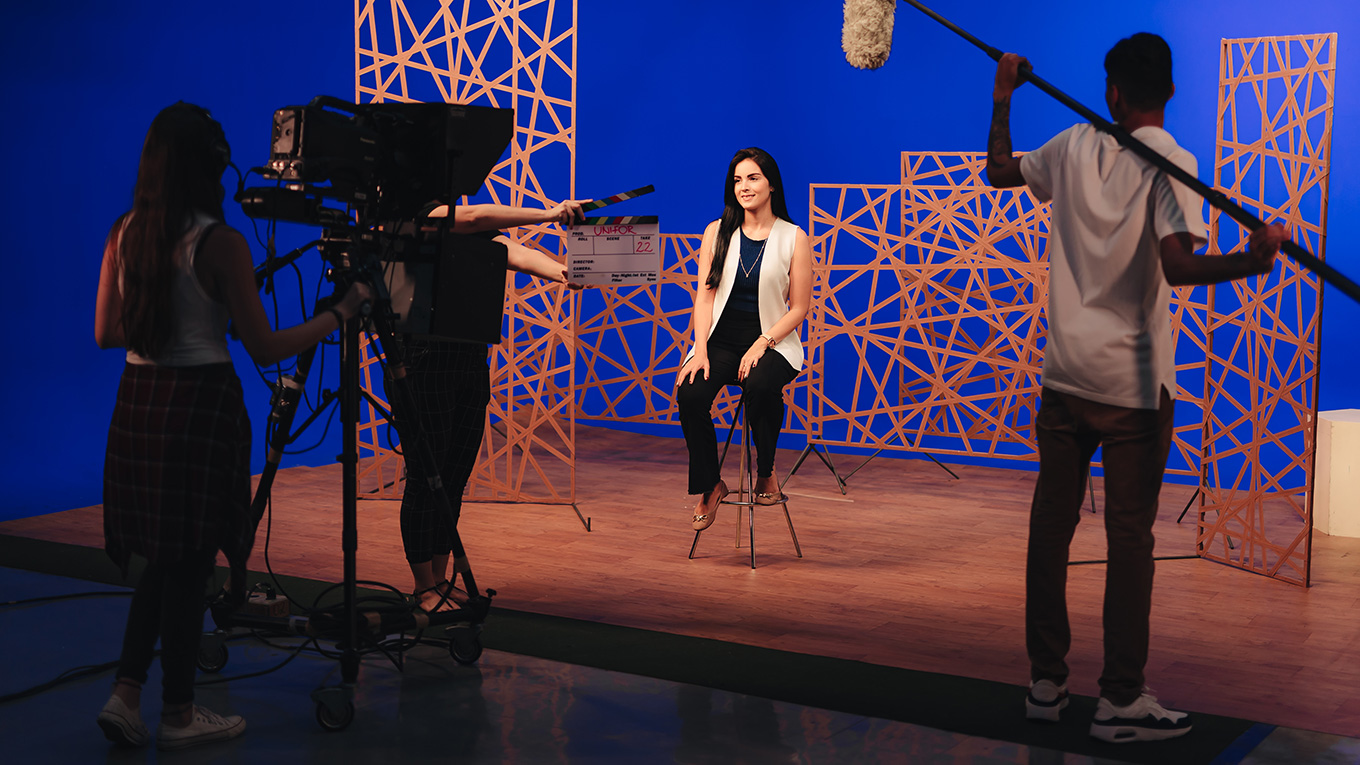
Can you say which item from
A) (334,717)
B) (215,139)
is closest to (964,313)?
(334,717)

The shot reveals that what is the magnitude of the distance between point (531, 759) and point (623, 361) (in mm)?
5937

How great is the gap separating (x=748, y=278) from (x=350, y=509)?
2.18 m

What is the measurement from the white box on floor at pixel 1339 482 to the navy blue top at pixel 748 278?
92.9 inches

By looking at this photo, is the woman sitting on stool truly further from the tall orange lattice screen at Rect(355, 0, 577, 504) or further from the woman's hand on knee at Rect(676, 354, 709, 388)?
the tall orange lattice screen at Rect(355, 0, 577, 504)

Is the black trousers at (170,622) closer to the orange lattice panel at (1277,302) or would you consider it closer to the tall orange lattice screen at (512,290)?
the tall orange lattice screen at (512,290)

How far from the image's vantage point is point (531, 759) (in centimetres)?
231

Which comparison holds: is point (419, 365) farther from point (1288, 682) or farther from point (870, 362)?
point (870, 362)

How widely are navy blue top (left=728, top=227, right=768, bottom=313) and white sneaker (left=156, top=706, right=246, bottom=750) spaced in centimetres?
241

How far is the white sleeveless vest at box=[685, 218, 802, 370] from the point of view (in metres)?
4.26

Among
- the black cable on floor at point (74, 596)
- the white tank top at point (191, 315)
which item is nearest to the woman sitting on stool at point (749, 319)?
the black cable on floor at point (74, 596)

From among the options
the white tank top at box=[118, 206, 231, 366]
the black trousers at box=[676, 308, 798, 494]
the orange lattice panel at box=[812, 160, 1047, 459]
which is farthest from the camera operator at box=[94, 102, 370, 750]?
the orange lattice panel at box=[812, 160, 1047, 459]

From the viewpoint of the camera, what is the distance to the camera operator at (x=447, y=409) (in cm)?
307

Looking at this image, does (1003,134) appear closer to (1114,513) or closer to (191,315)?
(1114,513)

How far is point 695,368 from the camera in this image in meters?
4.25
